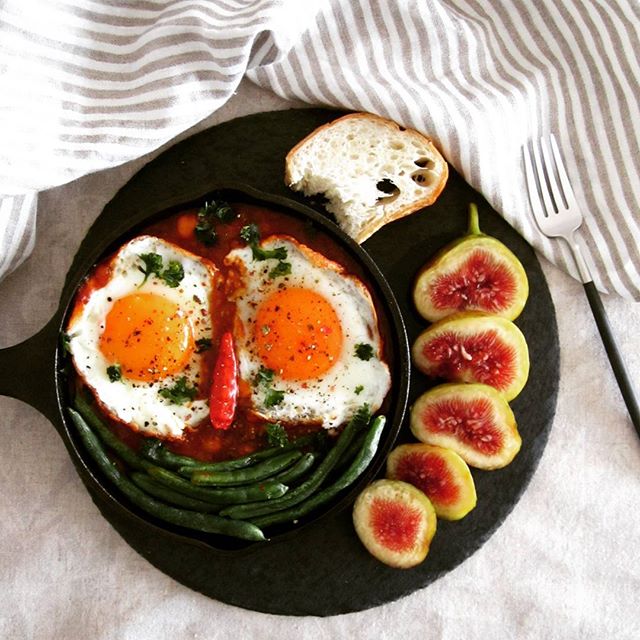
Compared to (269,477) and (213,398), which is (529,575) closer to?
(269,477)

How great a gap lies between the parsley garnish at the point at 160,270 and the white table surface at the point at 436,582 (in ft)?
1.82

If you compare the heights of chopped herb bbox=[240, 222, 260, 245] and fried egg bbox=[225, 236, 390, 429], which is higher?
chopped herb bbox=[240, 222, 260, 245]

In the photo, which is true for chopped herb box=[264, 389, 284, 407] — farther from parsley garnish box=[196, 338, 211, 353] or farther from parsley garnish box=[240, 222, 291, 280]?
parsley garnish box=[240, 222, 291, 280]

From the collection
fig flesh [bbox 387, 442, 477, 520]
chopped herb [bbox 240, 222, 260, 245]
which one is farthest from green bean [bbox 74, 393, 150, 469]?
fig flesh [bbox 387, 442, 477, 520]

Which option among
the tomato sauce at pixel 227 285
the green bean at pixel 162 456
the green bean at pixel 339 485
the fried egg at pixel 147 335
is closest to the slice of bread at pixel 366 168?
the tomato sauce at pixel 227 285

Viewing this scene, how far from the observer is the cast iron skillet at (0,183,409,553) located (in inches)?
121

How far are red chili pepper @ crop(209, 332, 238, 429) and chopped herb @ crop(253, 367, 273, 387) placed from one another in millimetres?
→ 87

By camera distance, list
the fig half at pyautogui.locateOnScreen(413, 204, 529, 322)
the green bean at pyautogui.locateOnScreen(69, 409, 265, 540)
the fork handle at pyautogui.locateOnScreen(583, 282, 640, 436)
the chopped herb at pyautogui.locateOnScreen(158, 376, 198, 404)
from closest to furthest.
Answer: the green bean at pyautogui.locateOnScreen(69, 409, 265, 540) → the chopped herb at pyautogui.locateOnScreen(158, 376, 198, 404) → the fig half at pyautogui.locateOnScreen(413, 204, 529, 322) → the fork handle at pyautogui.locateOnScreen(583, 282, 640, 436)

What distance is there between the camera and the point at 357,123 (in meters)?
3.39


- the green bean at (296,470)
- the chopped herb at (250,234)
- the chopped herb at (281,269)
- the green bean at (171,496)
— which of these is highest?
the chopped herb at (250,234)

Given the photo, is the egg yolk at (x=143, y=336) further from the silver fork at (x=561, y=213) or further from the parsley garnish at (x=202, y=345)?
the silver fork at (x=561, y=213)

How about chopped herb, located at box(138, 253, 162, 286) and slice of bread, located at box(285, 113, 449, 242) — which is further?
slice of bread, located at box(285, 113, 449, 242)

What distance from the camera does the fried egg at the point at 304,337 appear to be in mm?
3119

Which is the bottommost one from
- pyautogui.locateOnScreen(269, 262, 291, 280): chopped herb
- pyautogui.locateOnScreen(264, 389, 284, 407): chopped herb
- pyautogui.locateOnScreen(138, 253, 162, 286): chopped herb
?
pyautogui.locateOnScreen(264, 389, 284, 407): chopped herb
